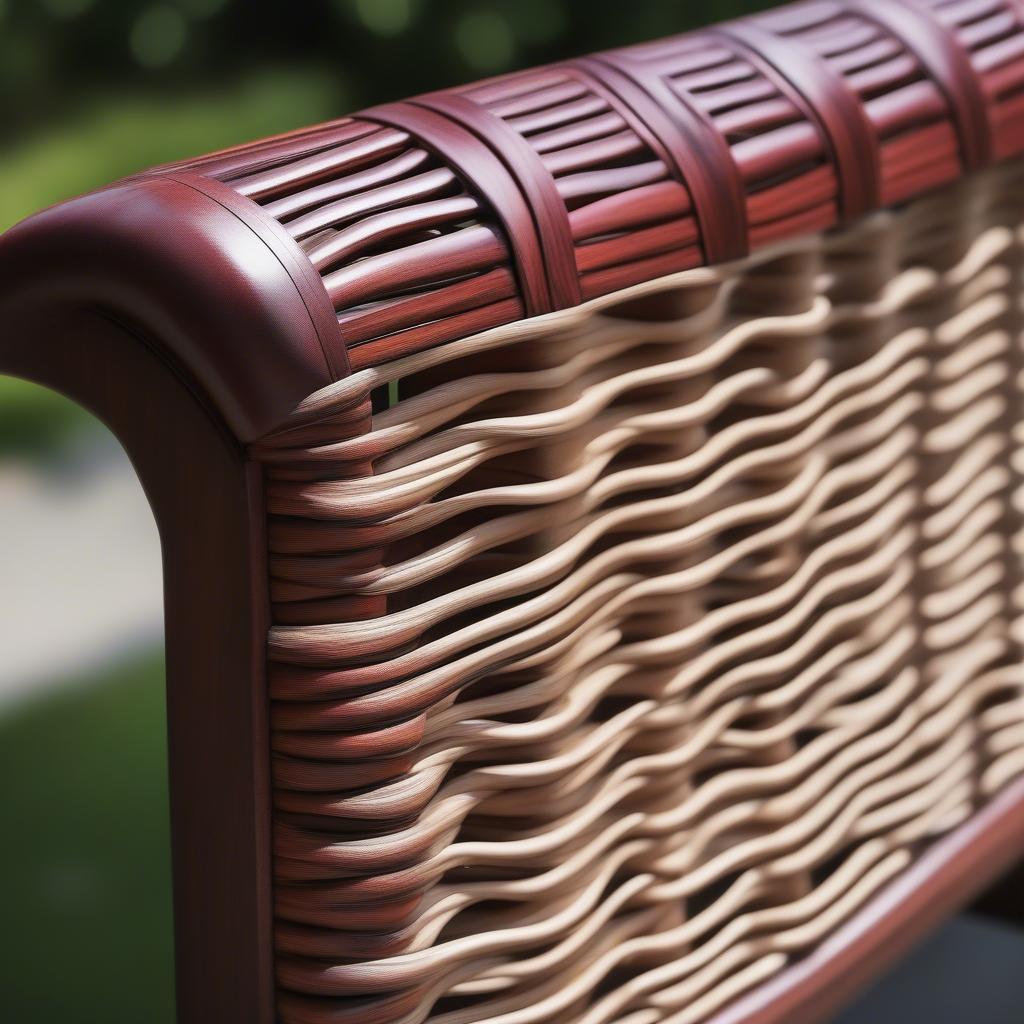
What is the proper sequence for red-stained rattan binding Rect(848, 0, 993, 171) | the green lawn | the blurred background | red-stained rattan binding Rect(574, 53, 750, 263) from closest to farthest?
red-stained rattan binding Rect(574, 53, 750, 263) < red-stained rattan binding Rect(848, 0, 993, 171) < the green lawn < the blurred background

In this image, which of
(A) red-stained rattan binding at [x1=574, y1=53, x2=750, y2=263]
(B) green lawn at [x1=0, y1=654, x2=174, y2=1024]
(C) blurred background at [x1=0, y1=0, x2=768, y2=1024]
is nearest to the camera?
(A) red-stained rattan binding at [x1=574, y1=53, x2=750, y2=263]

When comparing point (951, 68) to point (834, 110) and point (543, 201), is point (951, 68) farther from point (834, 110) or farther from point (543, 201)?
point (543, 201)

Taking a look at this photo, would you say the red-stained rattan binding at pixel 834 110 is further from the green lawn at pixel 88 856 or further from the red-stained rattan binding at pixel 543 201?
the green lawn at pixel 88 856

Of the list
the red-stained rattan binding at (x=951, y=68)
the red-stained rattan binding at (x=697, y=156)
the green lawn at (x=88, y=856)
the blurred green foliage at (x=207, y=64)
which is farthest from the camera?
the blurred green foliage at (x=207, y=64)

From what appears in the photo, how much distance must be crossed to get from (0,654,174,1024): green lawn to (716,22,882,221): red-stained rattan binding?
2.75 ft

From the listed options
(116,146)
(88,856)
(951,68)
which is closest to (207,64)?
(116,146)

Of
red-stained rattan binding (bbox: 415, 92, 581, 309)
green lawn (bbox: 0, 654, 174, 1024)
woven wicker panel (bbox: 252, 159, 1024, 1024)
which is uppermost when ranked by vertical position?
red-stained rattan binding (bbox: 415, 92, 581, 309)

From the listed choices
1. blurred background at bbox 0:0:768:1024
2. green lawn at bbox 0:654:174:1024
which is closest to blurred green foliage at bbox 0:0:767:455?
blurred background at bbox 0:0:768:1024

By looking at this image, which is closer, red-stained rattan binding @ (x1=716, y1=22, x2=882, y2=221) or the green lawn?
red-stained rattan binding @ (x1=716, y1=22, x2=882, y2=221)

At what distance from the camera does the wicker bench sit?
49 centimetres

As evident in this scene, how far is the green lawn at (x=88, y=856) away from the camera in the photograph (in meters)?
1.21

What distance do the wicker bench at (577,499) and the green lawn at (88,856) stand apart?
635mm

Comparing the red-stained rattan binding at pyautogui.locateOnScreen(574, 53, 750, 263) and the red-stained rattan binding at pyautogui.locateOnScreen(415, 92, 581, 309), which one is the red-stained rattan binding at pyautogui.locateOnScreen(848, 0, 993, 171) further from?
the red-stained rattan binding at pyautogui.locateOnScreen(415, 92, 581, 309)

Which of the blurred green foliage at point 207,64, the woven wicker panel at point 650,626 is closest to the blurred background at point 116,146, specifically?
the blurred green foliage at point 207,64
